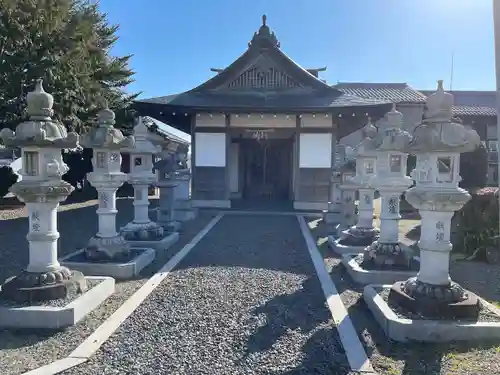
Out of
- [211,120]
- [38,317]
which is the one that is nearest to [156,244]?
[38,317]

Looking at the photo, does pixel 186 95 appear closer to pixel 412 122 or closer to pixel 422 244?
pixel 422 244

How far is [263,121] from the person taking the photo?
14273 mm

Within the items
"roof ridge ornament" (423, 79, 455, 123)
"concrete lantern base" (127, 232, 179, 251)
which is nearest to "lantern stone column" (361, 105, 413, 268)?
"roof ridge ornament" (423, 79, 455, 123)

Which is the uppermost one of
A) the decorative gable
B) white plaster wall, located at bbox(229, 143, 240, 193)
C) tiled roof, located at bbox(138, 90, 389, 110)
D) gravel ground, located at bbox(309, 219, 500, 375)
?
the decorative gable

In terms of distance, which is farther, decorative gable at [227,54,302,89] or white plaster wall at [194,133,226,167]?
decorative gable at [227,54,302,89]

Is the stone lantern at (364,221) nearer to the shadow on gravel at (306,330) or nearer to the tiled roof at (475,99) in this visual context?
the shadow on gravel at (306,330)

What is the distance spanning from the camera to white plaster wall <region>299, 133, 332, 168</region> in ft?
45.5

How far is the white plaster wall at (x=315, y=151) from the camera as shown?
13883 millimetres

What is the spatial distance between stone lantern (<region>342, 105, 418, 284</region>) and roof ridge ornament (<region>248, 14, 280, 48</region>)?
33.2 feet

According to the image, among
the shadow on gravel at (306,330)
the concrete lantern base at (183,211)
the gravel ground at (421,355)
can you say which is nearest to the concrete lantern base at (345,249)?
the shadow on gravel at (306,330)

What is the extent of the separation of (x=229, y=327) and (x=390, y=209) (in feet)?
10.5

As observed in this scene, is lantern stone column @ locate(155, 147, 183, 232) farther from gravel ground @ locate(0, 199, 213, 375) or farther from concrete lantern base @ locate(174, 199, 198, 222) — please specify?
concrete lantern base @ locate(174, 199, 198, 222)

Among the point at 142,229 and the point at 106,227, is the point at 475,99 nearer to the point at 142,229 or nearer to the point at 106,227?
the point at 142,229

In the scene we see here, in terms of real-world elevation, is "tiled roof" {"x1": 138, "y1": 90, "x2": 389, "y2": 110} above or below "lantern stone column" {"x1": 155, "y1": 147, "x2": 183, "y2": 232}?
above
